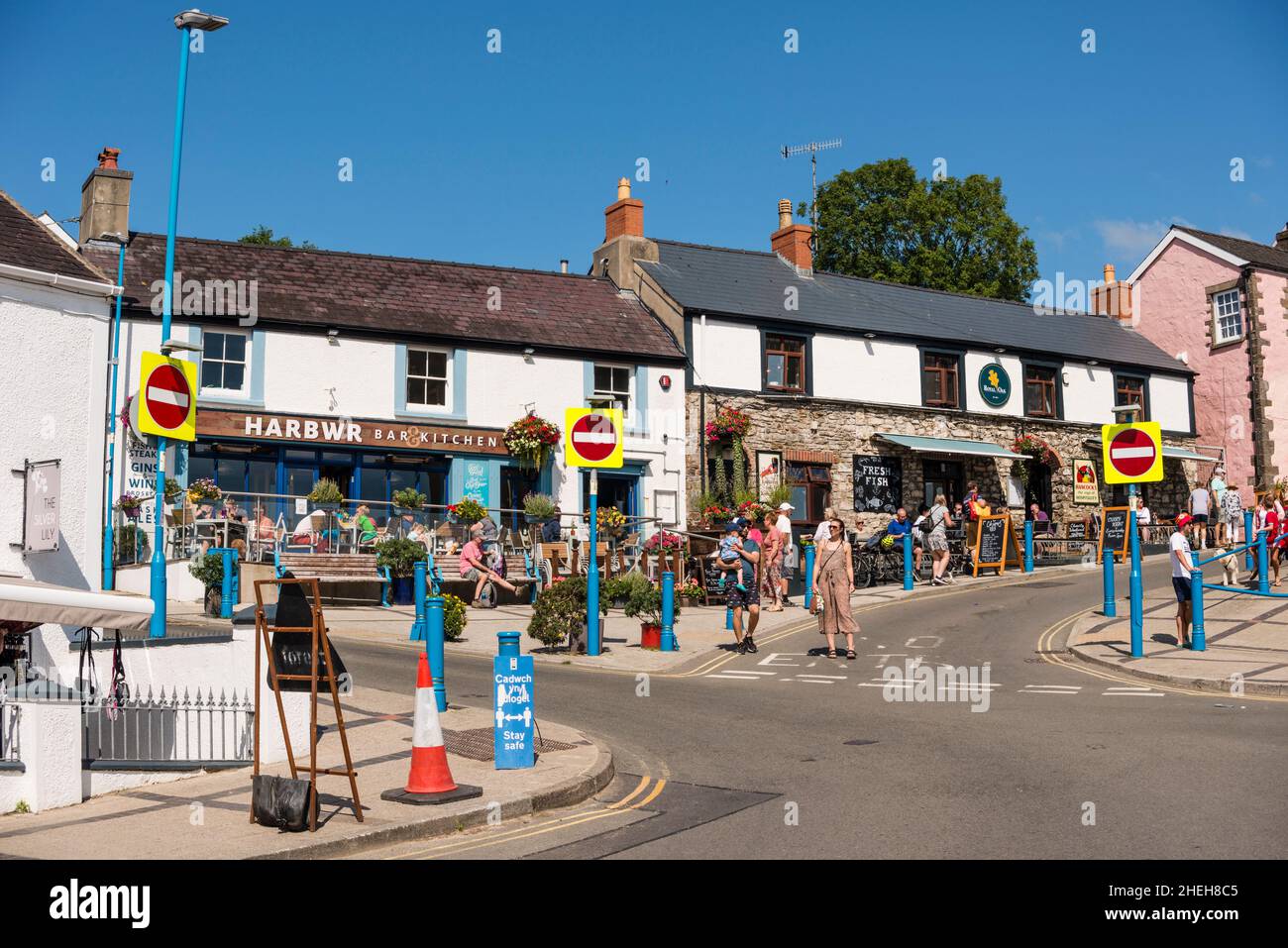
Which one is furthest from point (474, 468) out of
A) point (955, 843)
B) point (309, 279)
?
point (955, 843)

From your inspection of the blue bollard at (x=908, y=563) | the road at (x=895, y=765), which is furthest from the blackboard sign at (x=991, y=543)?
the road at (x=895, y=765)

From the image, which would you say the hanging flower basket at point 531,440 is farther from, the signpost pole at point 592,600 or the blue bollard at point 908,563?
the signpost pole at point 592,600

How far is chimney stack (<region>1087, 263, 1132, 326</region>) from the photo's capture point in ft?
142

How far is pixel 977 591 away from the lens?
2514cm

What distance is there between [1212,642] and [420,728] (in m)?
12.9

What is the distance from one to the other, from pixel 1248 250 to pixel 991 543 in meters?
21.2

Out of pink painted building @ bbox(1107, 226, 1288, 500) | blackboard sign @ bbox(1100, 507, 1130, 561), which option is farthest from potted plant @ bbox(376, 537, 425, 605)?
pink painted building @ bbox(1107, 226, 1288, 500)

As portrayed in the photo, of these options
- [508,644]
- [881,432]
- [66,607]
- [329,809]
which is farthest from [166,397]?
[881,432]

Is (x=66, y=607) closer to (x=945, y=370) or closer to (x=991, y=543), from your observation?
(x=991, y=543)

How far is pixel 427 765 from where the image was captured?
8711mm

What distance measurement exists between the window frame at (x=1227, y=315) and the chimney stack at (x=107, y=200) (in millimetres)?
33730

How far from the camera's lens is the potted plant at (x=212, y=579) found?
20.7 metres

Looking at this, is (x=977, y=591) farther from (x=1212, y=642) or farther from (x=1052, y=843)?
(x=1052, y=843)

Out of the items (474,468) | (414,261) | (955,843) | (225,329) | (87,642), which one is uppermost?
(414,261)
